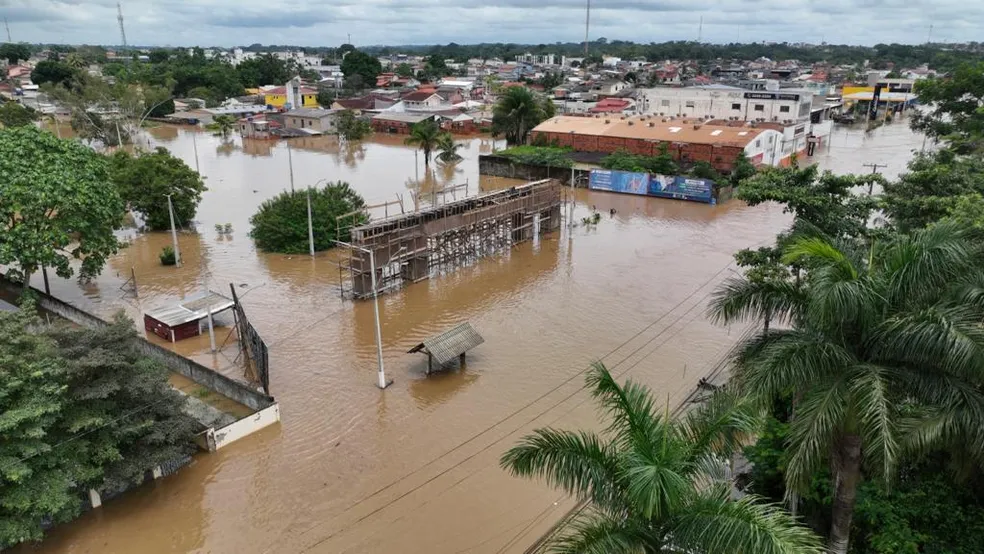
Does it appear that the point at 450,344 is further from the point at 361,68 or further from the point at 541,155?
the point at 361,68

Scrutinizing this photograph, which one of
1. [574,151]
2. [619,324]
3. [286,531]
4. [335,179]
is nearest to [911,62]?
[574,151]

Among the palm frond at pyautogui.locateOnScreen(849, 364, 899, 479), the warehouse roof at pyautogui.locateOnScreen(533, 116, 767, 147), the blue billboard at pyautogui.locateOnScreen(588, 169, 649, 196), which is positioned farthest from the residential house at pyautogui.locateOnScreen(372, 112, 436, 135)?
the palm frond at pyautogui.locateOnScreen(849, 364, 899, 479)

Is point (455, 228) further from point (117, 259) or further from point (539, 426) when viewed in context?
point (117, 259)

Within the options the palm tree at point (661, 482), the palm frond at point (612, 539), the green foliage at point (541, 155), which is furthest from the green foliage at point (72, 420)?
the green foliage at point (541, 155)

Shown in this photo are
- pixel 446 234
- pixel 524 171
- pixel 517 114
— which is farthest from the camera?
pixel 517 114

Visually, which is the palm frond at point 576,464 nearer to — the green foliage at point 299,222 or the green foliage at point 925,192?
the green foliage at point 925,192

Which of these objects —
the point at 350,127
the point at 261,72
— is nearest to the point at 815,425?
the point at 350,127

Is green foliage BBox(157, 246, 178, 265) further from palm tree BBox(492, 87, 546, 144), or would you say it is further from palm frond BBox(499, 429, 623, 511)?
palm tree BBox(492, 87, 546, 144)
